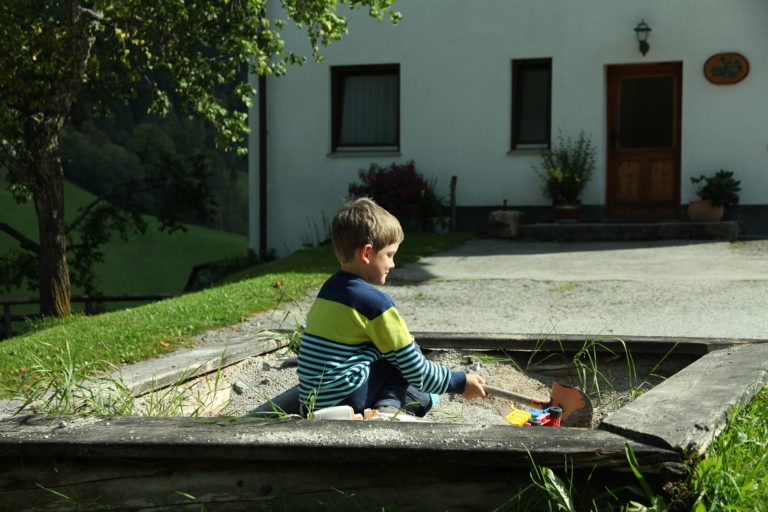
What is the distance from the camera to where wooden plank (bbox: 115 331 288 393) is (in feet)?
9.87

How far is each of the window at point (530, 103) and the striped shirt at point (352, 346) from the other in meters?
11.9

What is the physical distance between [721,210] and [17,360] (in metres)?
10.6

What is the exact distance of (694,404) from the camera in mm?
2170

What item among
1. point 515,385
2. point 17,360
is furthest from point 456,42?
point 515,385

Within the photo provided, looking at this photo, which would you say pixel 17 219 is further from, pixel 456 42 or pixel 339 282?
pixel 339 282

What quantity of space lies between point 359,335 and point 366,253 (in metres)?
0.28

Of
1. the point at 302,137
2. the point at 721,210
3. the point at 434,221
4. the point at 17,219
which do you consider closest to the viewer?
the point at 721,210

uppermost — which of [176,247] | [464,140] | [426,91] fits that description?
[426,91]

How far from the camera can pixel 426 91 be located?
14.4 metres

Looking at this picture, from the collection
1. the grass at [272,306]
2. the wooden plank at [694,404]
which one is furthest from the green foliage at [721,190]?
the wooden plank at [694,404]

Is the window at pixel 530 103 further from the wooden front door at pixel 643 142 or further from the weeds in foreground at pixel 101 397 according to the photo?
the weeds in foreground at pixel 101 397

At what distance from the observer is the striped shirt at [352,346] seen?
258cm

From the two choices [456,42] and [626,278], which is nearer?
[626,278]

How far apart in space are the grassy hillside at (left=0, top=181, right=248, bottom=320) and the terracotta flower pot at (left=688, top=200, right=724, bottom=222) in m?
27.3
